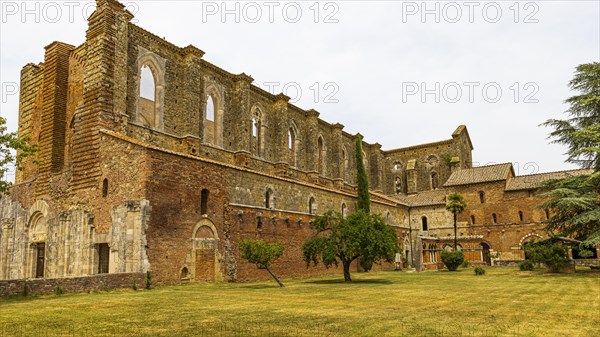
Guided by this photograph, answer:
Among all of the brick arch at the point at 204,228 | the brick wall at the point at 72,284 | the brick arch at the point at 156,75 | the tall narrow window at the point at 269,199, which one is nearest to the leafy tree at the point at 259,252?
the brick arch at the point at 204,228

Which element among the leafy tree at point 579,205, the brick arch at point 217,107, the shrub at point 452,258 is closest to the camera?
the leafy tree at point 579,205

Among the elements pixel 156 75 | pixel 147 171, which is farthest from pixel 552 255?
pixel 156 75

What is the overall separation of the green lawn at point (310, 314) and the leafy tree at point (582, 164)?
1107cm

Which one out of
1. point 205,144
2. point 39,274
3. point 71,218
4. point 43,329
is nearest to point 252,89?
point 205,144

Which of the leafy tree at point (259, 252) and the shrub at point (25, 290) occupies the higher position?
the leafy tree at point (259, 252)

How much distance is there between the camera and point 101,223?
856 inches

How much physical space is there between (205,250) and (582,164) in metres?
23.9

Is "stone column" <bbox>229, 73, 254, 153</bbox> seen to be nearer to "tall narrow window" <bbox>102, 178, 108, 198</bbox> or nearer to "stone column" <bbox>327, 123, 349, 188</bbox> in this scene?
"tall narrow window" <bbox>102, 178, 108, 198</bbox>

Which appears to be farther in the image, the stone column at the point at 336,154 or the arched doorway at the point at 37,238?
the stone column at the point at 336,154

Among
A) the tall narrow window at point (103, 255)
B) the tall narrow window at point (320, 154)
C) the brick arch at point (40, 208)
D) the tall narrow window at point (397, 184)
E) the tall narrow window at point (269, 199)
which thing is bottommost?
the tall narrow window at point (103, 255)

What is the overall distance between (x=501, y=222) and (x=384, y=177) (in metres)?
14.7

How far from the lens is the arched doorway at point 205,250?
71.6ft

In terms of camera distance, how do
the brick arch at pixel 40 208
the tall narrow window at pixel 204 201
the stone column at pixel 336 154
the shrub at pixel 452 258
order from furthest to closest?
the stone column at pixel 336 154 → the shrub at pixel 452 258 → the brick arch at pixel 40 208 → the tall narrow window at pixel 204 201

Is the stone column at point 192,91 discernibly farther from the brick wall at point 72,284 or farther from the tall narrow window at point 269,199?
the brick wall at point 72,284
